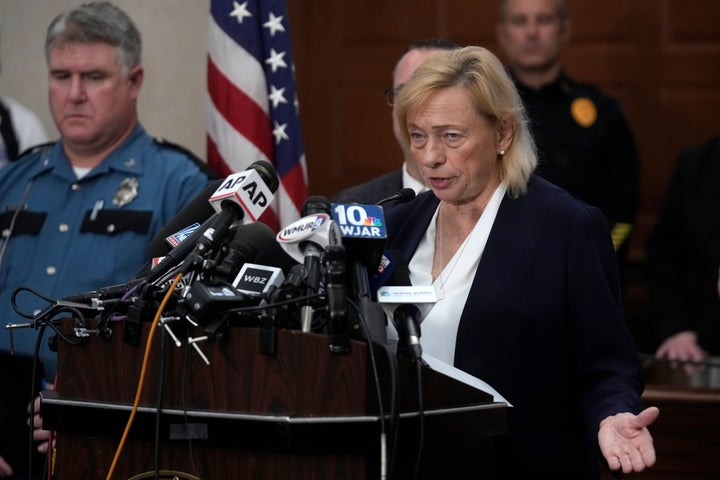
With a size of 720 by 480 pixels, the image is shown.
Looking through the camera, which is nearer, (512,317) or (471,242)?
(512,317)

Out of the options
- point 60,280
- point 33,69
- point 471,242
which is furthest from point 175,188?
point 33,69

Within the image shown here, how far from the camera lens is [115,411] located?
223 centimetres

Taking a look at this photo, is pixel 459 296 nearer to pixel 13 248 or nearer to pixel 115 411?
pixel 115 411

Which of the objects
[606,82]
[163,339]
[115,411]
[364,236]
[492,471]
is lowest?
[492,471]

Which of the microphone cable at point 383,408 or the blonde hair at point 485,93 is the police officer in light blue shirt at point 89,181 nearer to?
Answer: the blonde hair at point 485,93

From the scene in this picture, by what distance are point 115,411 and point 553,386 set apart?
39.0 inches

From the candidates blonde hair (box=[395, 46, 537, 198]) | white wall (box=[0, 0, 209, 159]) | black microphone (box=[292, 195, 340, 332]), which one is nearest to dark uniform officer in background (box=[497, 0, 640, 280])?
white wall (box=[0, 0, 209, 159])

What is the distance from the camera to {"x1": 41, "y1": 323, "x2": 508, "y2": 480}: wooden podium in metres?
2.05

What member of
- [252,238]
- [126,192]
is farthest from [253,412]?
[126,192]

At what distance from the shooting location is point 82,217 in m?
3.98

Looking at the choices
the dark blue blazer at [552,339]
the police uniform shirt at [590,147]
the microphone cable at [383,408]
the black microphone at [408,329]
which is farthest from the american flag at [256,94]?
the microphone cable at [383,408]

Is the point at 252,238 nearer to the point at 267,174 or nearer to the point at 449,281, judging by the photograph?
the point at 267,174

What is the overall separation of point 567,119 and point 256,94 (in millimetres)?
1332

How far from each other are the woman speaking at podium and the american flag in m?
1.61
